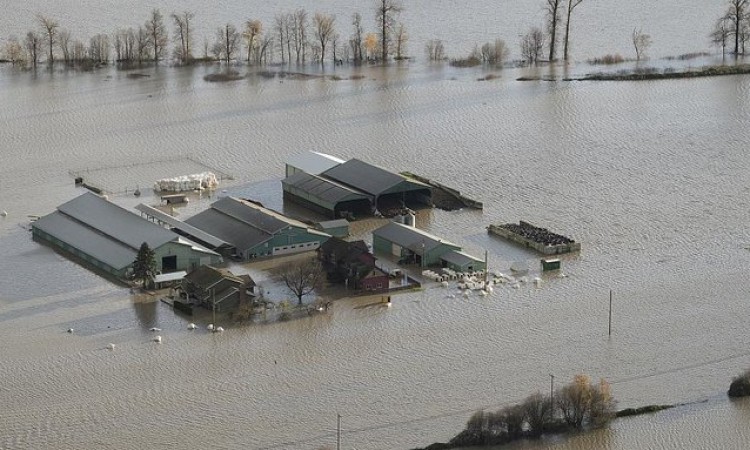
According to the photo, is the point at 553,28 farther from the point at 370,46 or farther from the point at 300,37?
the point at 300,37

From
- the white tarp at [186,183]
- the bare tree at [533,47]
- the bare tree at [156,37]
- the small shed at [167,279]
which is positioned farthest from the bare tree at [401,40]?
the small shed at [167,279]

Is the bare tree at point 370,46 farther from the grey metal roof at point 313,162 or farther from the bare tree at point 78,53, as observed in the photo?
the grey metal roof at point 313,162

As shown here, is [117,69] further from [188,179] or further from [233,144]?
[188,179]

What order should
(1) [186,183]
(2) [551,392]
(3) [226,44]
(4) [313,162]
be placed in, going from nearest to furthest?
(2) [551,392] < (1) [186,183] < (4) [313,162] < (3) [226,44]

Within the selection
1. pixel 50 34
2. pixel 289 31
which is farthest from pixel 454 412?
pixel 289 31

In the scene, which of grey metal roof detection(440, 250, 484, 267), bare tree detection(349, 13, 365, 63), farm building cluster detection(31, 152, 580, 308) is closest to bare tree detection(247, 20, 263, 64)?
bare tree detection(349, 13, 365, 63)

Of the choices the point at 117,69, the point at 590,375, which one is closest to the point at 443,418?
the point at 590,375

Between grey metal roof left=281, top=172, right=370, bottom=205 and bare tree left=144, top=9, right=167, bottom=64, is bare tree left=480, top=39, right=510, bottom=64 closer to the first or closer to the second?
bare tree left=144, top=9, right=167, bottom=64
